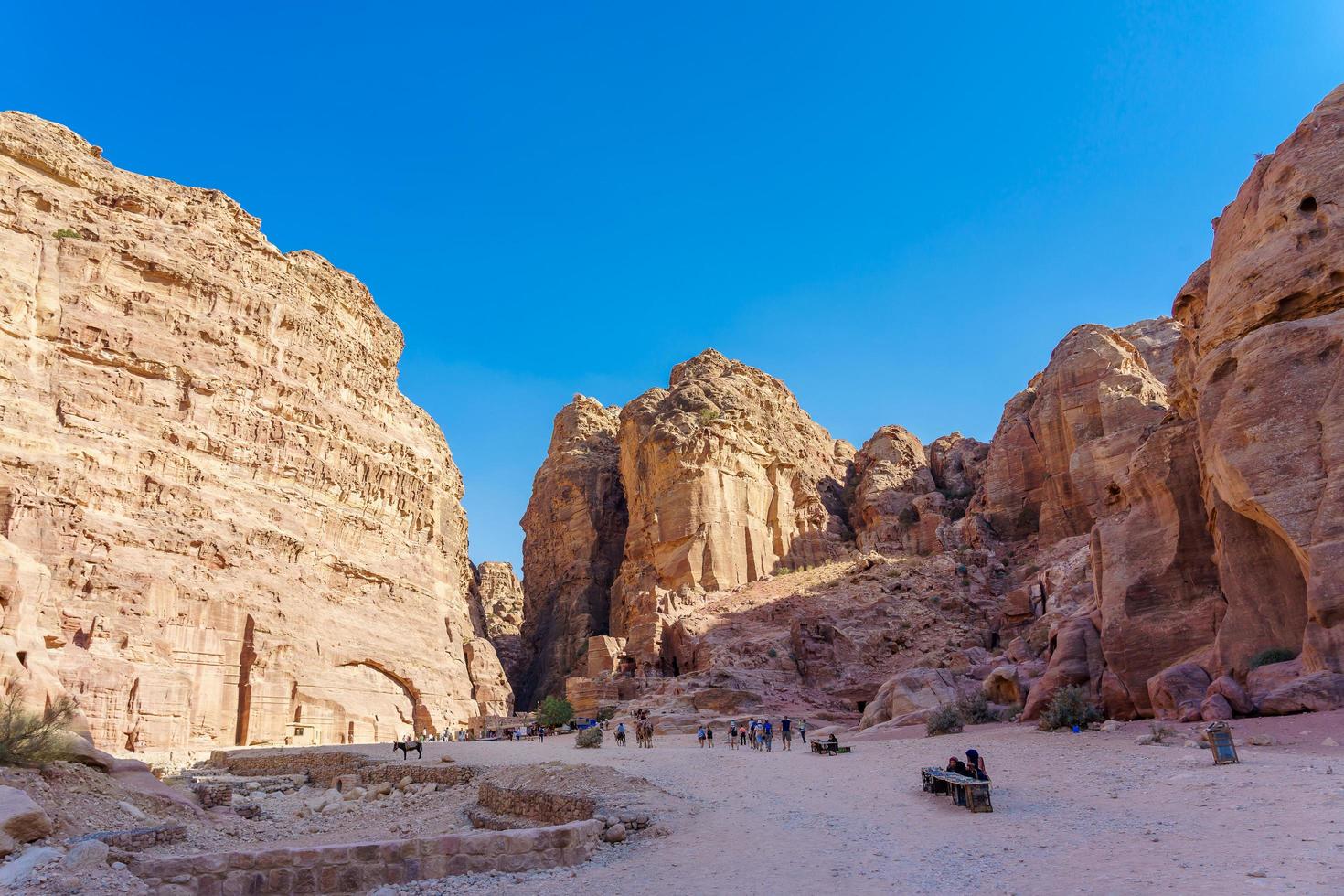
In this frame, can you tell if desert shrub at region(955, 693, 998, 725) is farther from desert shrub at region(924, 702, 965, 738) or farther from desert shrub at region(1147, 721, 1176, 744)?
desert shrub at region(1147, 721, 1176, 744)

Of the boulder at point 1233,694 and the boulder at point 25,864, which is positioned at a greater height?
the boulder at point 1233,694

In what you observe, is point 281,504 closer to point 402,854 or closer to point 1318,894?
point 402,854

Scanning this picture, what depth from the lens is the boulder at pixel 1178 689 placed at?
19531 millimetres

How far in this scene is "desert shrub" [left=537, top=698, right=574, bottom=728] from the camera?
40.7 meters

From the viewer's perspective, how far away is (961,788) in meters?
12.6

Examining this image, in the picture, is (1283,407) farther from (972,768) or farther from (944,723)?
(972,768)

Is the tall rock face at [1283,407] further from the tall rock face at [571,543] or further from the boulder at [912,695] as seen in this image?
the tall rock face at [571,543]

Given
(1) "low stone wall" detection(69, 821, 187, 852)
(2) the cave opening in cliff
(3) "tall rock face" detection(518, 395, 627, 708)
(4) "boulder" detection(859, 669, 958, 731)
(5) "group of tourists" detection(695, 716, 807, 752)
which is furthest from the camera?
(3) "tall rock face" detection(518, 395, 627, 708)

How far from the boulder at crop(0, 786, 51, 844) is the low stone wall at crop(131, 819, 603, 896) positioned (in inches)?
67.2

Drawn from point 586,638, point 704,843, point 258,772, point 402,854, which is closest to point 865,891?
point 704,843

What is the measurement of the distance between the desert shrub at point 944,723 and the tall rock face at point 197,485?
83.4ft

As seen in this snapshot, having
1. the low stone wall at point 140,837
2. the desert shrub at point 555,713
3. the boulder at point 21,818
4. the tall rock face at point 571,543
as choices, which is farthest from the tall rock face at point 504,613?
the boulder at point 21,818

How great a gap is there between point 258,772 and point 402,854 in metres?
22.5

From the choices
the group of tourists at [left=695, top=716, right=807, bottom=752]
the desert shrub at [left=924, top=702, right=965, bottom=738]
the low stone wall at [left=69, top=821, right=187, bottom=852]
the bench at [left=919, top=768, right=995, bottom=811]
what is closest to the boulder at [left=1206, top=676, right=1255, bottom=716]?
the desert shrub at [left=924, top=702, right=965, bottom=738]
